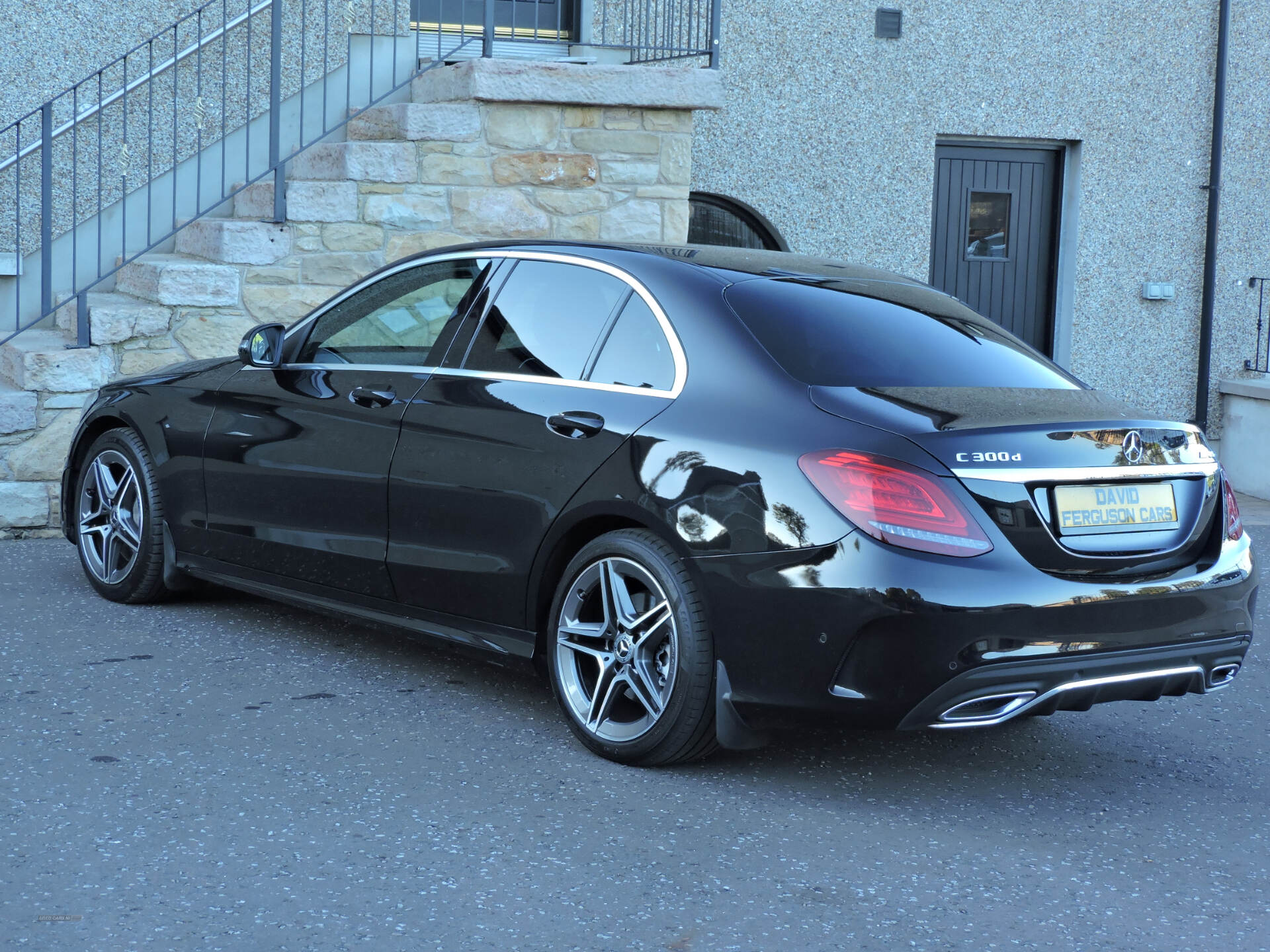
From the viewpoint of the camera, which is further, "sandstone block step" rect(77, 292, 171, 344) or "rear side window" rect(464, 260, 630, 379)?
"sandstone block step" rect(77, 292, 171, 344)

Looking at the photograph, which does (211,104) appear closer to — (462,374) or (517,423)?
(462,374)

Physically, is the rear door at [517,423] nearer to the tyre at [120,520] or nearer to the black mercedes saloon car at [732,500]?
the black mercedes saloon car at [732,500]

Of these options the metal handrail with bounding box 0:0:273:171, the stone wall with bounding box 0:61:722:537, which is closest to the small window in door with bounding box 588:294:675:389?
the stone wall with bounding box 0:61:722:537

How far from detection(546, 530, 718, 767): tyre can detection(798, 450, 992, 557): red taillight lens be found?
54 cm

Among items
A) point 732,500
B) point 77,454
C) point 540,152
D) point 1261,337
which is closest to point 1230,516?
point 732,500

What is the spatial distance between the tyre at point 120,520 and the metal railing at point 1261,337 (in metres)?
9.26

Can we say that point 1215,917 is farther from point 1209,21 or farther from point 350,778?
point 1209,21

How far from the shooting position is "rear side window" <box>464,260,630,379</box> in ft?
15.0

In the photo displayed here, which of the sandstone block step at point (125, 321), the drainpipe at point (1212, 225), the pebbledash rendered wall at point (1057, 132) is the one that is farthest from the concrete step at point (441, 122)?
the drainpipe at point (1212, 225)

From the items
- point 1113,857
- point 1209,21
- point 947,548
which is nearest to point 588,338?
point 947,548

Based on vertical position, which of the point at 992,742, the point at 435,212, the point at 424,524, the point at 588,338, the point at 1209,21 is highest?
the point at 1209,21

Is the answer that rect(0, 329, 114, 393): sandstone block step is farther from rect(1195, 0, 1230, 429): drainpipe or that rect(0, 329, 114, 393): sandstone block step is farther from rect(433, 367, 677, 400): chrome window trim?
rect(1195, 0, 1230, 429): drainpipe

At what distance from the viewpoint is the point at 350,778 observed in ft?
13.6

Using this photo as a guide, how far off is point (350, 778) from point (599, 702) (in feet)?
2.33
